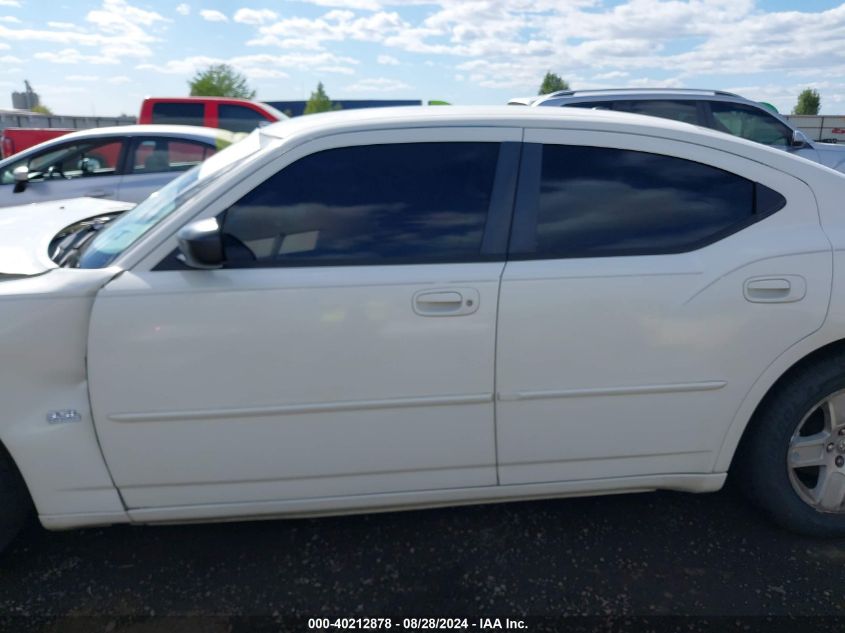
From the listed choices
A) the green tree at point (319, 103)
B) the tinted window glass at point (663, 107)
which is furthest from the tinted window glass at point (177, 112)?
the green tree at point (319, 103)

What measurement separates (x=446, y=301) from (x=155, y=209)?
126 centimetres

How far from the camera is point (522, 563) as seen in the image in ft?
8.76

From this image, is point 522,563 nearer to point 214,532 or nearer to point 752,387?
point 752,387

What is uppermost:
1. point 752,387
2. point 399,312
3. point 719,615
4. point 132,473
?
point 399,312

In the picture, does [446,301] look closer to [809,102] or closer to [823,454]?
[823,454]

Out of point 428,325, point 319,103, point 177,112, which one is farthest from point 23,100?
point 428,325

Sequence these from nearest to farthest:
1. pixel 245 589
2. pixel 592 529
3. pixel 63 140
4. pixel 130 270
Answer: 1. pixel 130 270
2. pixel 245 589
3. pixel 592 529
4. pixel 63 140

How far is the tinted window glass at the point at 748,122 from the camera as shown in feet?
29.0

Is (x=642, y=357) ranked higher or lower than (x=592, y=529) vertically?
higher

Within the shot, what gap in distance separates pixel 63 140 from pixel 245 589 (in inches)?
243

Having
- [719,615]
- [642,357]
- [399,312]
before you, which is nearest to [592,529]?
[719,615]

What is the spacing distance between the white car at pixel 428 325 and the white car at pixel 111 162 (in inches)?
185

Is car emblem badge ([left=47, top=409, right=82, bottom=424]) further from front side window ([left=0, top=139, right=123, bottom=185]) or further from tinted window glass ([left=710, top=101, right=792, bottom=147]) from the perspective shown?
tinted window glass ([left=710, top=101, right=792, bottom=147])

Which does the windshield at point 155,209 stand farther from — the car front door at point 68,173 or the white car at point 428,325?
the car front door at point 68,173
